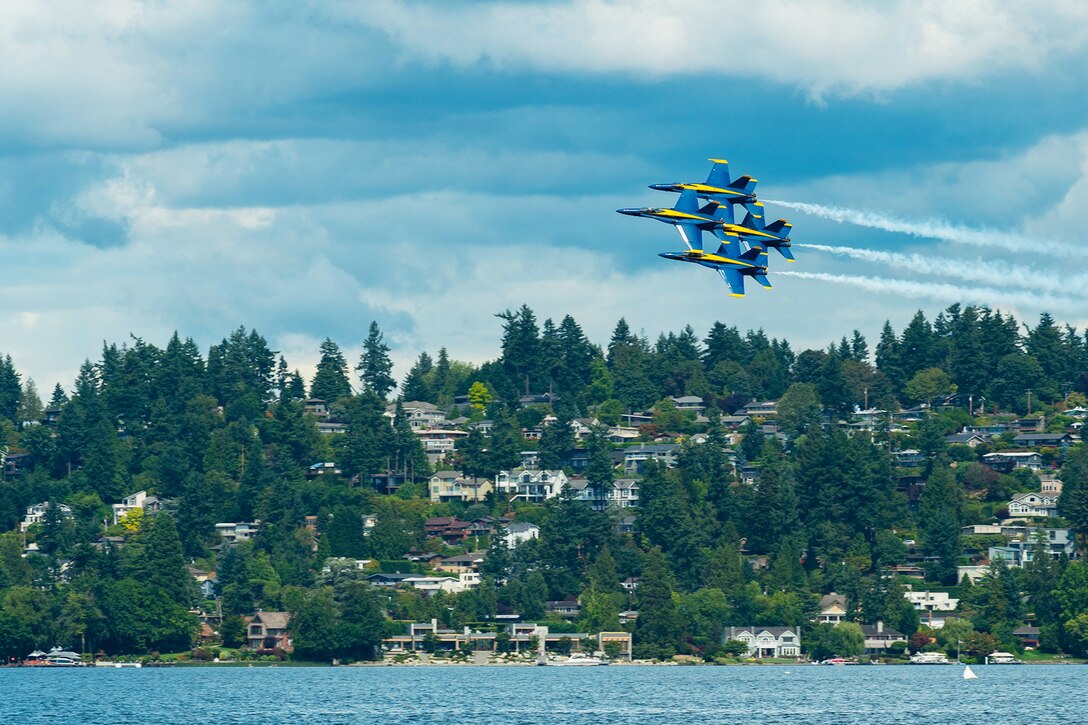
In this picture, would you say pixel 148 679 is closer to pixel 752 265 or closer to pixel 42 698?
pixel 42 698

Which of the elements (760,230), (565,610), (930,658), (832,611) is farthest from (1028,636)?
(760,230)

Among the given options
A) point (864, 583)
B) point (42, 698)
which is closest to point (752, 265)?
point (42, 698)

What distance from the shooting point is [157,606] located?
180625 mm

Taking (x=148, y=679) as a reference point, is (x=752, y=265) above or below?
above

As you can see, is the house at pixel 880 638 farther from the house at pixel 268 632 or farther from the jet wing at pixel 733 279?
the jet wing at pixel 733 279

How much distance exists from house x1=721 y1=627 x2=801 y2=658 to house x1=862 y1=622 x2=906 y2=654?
6526mm

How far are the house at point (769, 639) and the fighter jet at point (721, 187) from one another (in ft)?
289

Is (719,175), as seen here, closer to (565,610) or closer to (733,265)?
(733,265)

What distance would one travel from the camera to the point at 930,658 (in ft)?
607

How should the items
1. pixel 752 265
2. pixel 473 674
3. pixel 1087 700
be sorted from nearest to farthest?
pixel 752 265 < pixel 1087 700 < pixel 473 674

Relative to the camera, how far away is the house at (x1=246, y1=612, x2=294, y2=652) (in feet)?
611

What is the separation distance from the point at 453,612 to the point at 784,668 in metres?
32.6

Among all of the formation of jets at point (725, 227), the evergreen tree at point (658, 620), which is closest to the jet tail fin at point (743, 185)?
the formation of jets at point (725, 227)

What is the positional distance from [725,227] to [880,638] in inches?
3526
